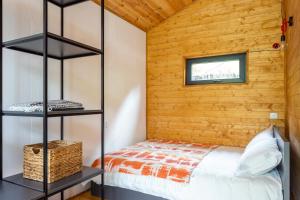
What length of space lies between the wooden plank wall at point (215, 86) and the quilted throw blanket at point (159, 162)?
2.36 ft

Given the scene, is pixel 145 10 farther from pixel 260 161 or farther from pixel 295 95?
pixel 260 161

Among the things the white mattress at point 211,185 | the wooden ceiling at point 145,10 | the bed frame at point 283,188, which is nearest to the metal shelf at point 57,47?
the wooden ceiling at point 145,10

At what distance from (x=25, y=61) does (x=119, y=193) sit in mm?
1578

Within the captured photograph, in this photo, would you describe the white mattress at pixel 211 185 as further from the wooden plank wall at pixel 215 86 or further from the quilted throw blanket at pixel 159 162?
the wooden plank wall at pixel 215 86

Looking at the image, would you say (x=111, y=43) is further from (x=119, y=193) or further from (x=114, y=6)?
(x=119, y=193)

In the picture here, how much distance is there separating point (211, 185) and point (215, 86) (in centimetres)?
191

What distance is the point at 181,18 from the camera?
367 cm

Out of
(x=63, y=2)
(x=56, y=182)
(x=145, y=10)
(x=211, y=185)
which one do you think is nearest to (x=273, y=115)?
(x=211, y=185)

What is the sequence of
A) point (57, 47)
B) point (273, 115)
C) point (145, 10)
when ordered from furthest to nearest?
point (145, 10) < point (273, 115) < point (57, 47)

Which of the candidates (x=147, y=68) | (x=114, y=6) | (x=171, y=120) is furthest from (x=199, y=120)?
(x=114, y=6)

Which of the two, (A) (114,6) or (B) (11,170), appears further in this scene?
(A) (114,6)

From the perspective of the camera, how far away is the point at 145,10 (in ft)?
11.0

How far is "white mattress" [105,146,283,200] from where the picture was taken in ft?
5.46

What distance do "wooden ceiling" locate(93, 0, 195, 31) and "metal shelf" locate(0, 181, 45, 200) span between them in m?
2.30
